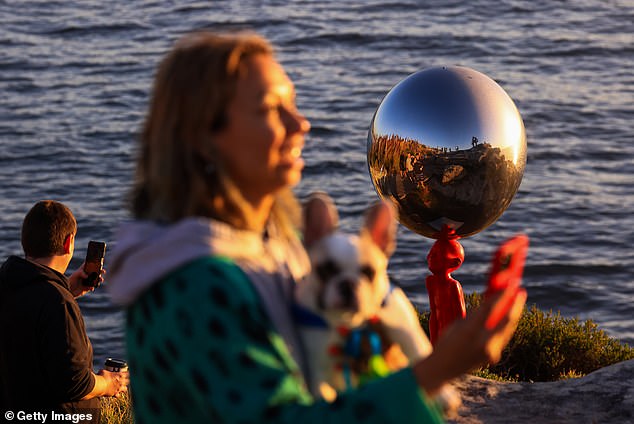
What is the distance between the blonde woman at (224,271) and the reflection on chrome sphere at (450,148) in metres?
2.59

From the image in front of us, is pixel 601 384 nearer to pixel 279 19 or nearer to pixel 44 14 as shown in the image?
pixel 279 19

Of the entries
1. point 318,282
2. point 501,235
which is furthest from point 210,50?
point 501,235

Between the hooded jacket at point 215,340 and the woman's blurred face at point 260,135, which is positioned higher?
the woman's blurred face at point 260,135

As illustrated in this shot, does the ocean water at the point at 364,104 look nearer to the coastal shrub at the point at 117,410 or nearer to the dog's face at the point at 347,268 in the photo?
the coastal shrub at the point at 117,410

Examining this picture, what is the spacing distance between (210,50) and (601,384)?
384 centimetres

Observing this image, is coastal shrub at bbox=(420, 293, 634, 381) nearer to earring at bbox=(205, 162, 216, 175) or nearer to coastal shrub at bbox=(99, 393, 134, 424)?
coastal shrub at bbox=(99, 393, 134, 424)

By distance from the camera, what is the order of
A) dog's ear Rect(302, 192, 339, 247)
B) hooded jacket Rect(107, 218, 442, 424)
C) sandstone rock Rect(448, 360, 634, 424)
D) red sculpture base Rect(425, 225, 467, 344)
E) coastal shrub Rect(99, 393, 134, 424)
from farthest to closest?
coastal shrub Rect(99, 393, 134, 424), sandstone rock Rect(448, 360, 634, 424), red sculpture base Rect(425, 225, 467, 344), dog's ear Rect(302, 192, 339, 247), hooded jacket Rect(107, 218, 442, 424)

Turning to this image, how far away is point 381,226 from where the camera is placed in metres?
1.98

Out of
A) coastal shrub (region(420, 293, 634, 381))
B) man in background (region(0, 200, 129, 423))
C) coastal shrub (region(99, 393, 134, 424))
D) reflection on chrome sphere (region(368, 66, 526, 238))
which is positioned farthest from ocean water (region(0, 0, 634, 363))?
reflection on chrome sphere (region(368, 66, 526, 238))

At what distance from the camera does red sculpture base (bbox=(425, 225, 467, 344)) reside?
15.9 feet

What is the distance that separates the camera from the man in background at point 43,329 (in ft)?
15.1

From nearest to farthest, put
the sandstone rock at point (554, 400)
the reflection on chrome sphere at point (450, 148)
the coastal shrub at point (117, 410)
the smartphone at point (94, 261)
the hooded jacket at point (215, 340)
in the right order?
the hooded jacket at point (215, 340) < the reflection on chrome sphere at point (450, 148) < the sandstone rock at point (554, 400) < the smartphone at point (94, 261) < the coastal shrub at point (117, 410)

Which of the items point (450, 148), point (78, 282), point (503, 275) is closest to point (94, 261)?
point (78, 282)

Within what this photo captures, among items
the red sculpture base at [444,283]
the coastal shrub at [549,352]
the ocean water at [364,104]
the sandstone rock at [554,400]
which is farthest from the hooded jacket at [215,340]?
the ocean water at [364,104]
